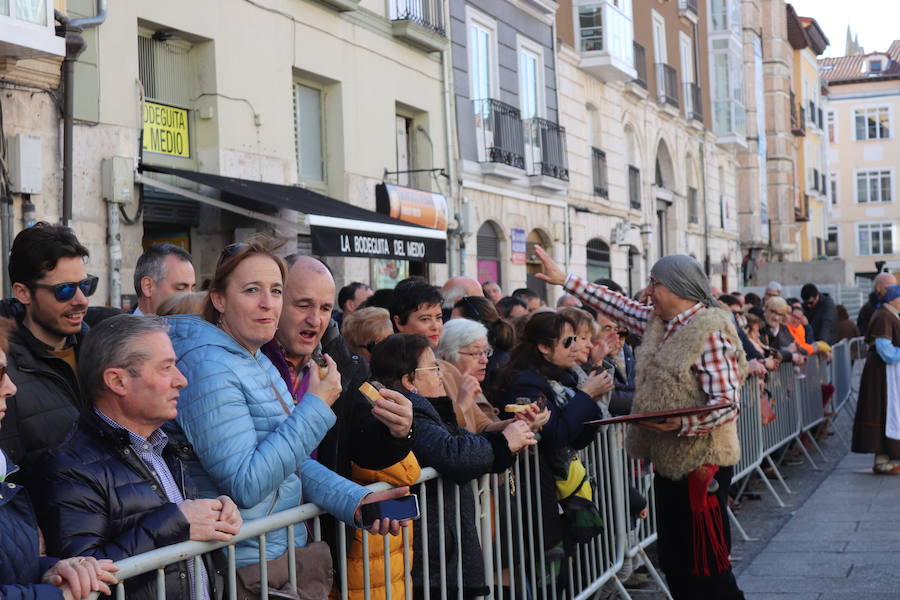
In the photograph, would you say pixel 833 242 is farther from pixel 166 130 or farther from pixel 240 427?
pixel 240 427

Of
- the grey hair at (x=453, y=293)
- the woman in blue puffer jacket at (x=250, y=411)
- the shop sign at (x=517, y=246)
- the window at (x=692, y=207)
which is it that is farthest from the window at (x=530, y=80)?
the woman in blue puffer jacket at (x=250, y=411)

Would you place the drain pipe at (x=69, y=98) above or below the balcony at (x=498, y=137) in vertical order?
below

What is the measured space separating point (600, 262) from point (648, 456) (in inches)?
760

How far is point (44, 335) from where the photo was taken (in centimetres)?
452

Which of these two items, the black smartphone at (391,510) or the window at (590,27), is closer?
the black smartphone at (391,510)

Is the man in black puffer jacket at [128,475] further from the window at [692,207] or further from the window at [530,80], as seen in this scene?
the window at [692,207]

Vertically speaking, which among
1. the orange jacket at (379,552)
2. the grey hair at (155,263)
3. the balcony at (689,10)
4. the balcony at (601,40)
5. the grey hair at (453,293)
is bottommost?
the orange jacket at (379,552)

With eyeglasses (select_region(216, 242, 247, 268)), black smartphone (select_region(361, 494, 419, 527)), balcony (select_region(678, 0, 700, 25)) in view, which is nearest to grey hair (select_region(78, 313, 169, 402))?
eyeglasses (select_region(216, 242, 247, 268))

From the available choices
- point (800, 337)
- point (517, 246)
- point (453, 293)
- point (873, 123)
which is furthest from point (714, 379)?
point (873, 123)

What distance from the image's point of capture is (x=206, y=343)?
3.83 metres

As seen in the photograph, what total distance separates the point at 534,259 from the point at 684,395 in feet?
53.9

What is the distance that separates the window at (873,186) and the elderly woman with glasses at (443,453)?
68.7 meters

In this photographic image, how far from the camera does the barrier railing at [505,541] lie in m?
3.67

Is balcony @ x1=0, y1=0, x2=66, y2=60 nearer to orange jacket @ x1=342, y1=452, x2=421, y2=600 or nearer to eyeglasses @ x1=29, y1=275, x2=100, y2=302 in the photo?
eyeglasses @ x1=29, y1=275, x2=100, y2=302
